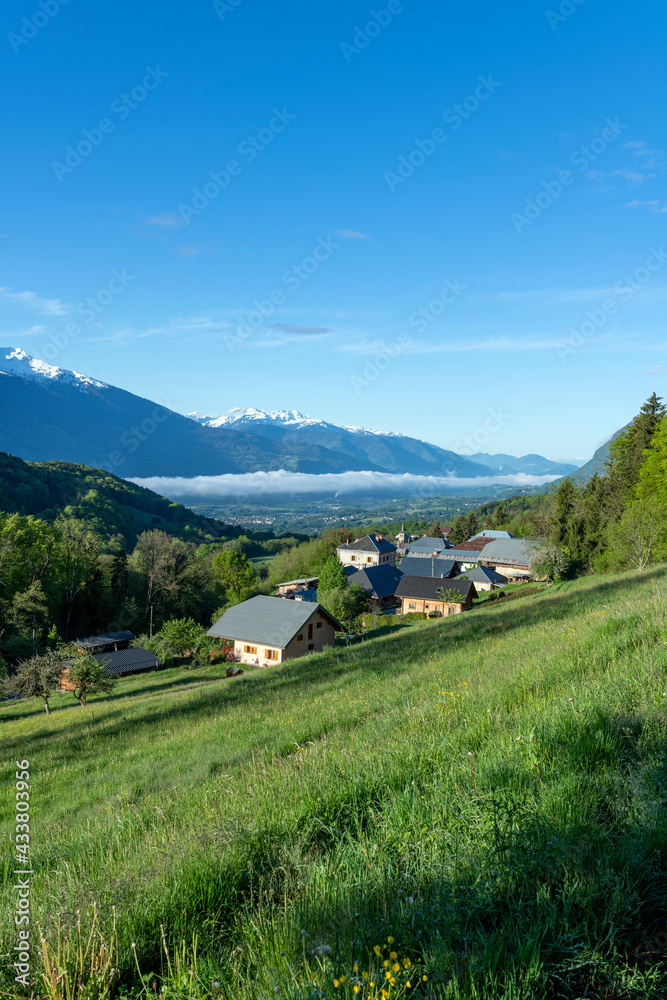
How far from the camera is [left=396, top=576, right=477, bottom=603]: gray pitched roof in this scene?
64.8 metres

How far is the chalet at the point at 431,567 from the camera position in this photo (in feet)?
260

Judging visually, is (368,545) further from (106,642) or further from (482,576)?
(106,642)

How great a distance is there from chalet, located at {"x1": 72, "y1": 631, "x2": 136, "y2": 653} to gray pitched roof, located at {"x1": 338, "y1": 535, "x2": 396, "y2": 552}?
6487cm

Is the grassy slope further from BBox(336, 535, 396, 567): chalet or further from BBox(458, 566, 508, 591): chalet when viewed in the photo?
BBox(336, 535, 396, 567): chalet

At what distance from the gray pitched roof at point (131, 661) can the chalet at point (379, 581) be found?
31.4 meters

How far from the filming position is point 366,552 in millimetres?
115875

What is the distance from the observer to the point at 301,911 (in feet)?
8.77

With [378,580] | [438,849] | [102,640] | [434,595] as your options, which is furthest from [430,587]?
[438,849]

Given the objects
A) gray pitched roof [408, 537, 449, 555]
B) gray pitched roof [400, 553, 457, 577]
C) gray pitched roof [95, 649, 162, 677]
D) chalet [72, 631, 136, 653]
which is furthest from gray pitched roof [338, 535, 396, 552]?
gray pitched roof [95, 649, 162, 677]

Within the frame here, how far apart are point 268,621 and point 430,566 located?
1786 inches

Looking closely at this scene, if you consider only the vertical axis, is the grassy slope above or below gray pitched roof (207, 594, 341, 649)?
above

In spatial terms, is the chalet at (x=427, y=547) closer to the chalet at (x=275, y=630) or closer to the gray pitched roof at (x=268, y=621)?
the chalet at (x=275, y=630)

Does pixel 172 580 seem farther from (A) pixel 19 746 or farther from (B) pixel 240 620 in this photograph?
(A) pixel 19 746

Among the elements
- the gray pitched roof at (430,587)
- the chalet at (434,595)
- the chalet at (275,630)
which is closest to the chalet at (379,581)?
the gray pitched roof at (430,587)
